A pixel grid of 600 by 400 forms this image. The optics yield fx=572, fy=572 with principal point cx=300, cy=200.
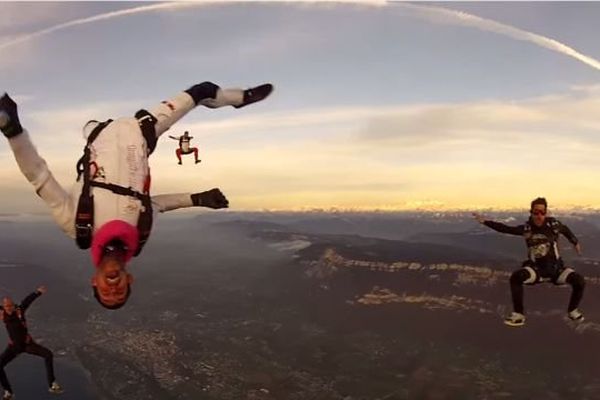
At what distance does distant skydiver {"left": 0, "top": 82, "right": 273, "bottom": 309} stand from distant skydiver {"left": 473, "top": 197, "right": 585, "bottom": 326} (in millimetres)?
8012

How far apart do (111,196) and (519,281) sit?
34.7 feet

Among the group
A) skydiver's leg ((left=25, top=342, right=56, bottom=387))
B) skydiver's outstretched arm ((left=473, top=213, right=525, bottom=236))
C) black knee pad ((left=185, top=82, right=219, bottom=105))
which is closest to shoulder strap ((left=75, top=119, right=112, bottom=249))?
→ black knee pad ((left=185, top=82, right=219, bottom=105))

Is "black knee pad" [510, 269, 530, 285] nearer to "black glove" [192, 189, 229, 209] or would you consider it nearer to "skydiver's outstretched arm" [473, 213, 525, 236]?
"skydiver's outstretched arm" [473, 213, 525, 236]

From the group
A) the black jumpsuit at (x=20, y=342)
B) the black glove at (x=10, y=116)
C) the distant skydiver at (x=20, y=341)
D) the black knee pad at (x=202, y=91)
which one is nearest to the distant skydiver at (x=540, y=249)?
the black knee pad at (x=202, y=91)

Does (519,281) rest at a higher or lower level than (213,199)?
lower

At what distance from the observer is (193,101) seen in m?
9.49

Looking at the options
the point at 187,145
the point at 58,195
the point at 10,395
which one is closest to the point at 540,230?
the point at 187,145

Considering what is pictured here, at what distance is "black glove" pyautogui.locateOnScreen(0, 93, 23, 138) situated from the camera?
630cm

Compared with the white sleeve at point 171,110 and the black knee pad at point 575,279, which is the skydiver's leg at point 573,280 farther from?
the white sleeve at point 171,110

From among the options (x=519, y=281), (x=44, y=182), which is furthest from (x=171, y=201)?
(x=519, y=281)

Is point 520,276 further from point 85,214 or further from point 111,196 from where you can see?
point 85,214

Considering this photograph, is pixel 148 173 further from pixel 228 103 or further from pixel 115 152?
pixel 228 103

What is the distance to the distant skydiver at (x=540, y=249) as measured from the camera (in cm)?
1373

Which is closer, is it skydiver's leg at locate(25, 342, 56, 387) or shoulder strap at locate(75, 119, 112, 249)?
shoulder strap at locate(75, 119, 112, 249)
